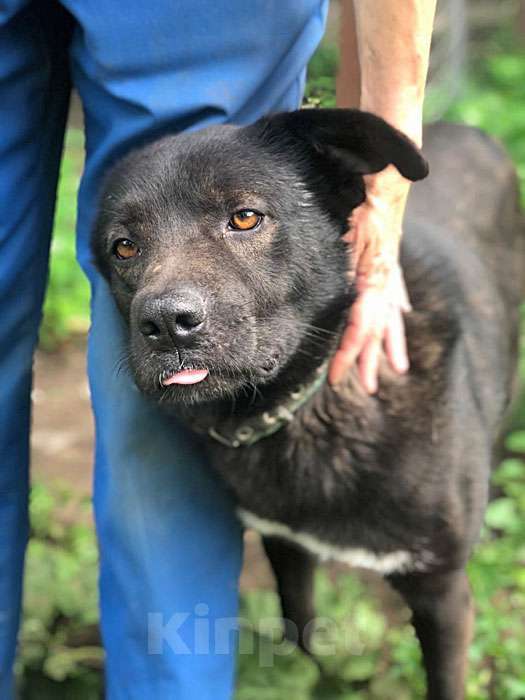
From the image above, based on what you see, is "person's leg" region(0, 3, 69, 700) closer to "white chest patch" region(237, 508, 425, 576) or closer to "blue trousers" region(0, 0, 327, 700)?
"blue trousers" region(0, 0, 327, 700)

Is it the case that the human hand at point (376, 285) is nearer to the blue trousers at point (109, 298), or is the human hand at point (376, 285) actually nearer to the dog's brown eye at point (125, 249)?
the blue trousers at point (109, 298)

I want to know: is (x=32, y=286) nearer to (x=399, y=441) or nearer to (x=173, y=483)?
(x=173, y=483)

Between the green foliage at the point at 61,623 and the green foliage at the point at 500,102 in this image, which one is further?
the green foliage at the point at 500,102

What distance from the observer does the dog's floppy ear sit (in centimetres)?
165

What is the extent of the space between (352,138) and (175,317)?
0.47 meters

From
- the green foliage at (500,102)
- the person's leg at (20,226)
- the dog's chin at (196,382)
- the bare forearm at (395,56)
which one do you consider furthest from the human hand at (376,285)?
the green foliage at (500,102)

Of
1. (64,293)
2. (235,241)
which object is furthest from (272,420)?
(64,293)

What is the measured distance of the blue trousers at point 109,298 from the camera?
1653 millimetres

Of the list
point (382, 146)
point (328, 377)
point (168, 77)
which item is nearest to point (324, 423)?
point (328, 377)

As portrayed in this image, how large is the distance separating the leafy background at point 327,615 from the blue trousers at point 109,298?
0.67 ft

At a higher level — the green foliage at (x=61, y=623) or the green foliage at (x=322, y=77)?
the green foliage at (x=322, y=77)

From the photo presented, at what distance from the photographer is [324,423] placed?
6.57 ft

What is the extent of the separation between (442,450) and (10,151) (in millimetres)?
1006

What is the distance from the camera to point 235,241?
1.71 meters
